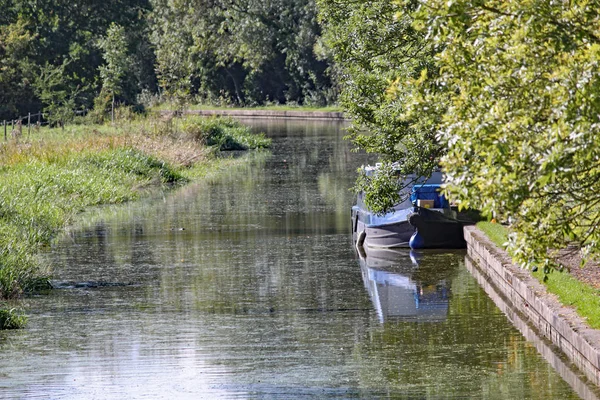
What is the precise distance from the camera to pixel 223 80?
288 ft

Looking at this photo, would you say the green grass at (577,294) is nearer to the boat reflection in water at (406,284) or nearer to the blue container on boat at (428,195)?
the boat reflection in water at (406,284)

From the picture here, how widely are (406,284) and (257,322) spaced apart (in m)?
3.65

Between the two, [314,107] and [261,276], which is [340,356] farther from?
[314,107]

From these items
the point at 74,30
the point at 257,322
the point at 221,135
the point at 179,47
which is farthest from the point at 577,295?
the point at 179,47

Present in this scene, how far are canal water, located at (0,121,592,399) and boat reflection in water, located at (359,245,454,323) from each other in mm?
32

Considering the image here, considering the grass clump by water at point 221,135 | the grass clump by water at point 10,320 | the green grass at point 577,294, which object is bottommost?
the grass clump by water at point 221,135

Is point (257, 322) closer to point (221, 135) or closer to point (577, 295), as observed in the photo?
point (577, 295)

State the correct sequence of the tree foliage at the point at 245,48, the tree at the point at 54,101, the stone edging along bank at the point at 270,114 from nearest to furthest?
the tree at the point at 54,101 → the stone edging along bank at the point at 270,114 → the tree foliage at the point at 245,48

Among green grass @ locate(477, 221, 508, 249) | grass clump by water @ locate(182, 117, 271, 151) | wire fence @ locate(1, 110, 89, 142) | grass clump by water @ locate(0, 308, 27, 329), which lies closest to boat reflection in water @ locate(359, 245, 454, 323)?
green grass @ locate(477, 221, 508, 249)

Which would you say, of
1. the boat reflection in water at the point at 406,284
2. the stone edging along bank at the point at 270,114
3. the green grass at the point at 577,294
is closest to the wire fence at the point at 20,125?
the boat reflection in water at the point at 406,284

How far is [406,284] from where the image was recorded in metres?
18.0

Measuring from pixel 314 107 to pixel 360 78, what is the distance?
57295mm

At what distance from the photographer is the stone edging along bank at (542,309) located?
463 inches

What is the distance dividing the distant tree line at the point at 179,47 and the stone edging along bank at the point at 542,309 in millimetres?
42795
